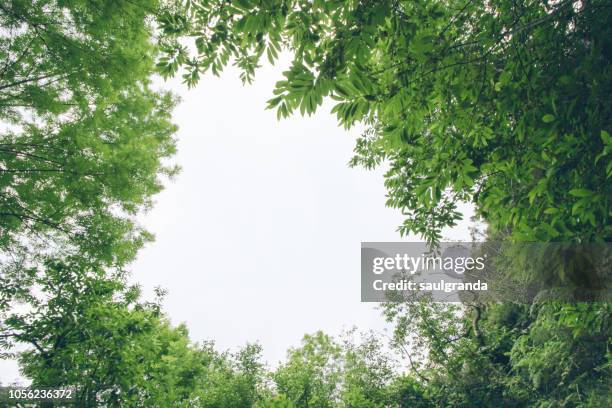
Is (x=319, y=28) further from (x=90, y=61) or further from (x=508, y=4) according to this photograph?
(x=90, y=61)

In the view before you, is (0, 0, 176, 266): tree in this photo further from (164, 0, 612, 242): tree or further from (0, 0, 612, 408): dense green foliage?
(164, 0, 612, 242): tree

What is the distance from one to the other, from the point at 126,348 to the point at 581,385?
36.6 ft

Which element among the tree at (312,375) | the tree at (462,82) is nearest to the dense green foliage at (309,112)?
the tree at (462,82)

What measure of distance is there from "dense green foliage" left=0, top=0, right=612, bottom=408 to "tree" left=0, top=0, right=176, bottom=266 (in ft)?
0.08

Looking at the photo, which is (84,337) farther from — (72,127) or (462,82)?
(462,82)

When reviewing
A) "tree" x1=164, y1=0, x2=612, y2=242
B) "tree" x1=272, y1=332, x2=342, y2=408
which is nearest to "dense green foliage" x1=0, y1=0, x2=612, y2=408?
"tree" x1=164, y1=0, x2=612, y2=242

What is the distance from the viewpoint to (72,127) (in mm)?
5070

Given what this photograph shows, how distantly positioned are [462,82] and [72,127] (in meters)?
5.12

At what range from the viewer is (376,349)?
16719 mm

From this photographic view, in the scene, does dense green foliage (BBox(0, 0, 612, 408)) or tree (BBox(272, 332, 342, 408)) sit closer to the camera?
dense green foliage (BBox(0, 0, 612, 408))

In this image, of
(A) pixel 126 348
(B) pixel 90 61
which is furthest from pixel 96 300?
(B) pixel 90 61

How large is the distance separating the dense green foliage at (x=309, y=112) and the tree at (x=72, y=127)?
23 mm

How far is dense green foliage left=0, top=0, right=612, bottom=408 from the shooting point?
84.0 inches

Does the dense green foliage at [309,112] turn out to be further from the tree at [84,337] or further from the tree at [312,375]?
the tree at [312,375]
